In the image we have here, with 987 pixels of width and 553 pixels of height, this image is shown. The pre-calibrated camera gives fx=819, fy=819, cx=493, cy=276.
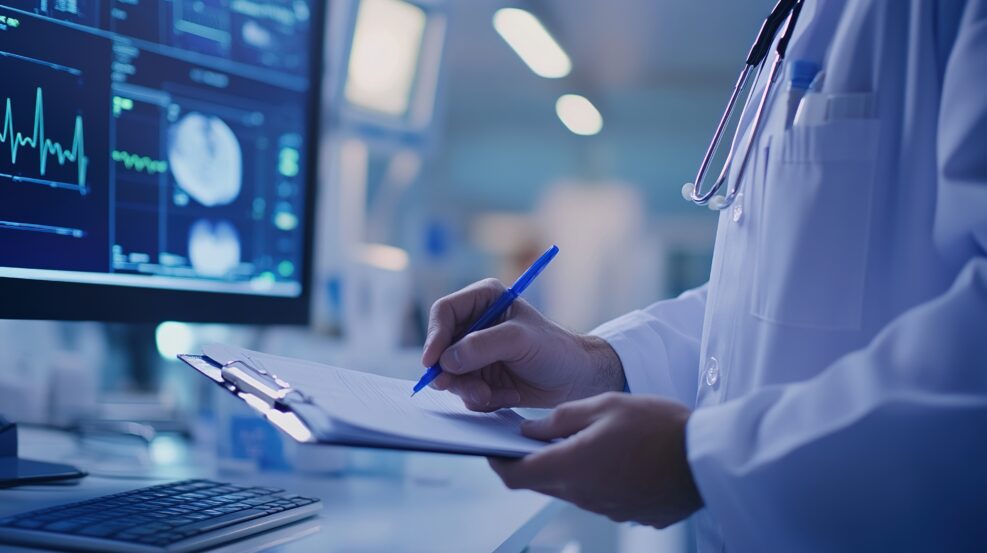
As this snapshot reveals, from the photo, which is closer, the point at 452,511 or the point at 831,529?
the point at 831,529

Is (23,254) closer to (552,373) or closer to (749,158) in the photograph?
(552,373)

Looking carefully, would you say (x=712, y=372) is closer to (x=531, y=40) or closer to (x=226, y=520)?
(x=226, y=520)

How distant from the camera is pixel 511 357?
0.80 meters

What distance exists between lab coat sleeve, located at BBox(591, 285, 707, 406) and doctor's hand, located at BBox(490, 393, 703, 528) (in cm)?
27

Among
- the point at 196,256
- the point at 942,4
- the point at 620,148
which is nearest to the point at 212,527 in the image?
the point at 196,256

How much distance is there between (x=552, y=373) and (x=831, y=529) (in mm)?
336

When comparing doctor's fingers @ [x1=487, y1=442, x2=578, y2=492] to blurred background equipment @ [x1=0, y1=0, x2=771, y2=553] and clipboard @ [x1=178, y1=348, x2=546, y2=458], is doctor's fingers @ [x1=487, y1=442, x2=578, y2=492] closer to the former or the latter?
clipboard @ [x1=178, y1=348, x2=546, y2=458]

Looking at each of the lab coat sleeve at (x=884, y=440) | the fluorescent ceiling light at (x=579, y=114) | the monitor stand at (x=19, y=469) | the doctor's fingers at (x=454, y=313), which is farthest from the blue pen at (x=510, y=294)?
the fluorescent ceiling light at (x=579, y=114)

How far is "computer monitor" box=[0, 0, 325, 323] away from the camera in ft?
2.43

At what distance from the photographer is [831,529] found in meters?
0.57

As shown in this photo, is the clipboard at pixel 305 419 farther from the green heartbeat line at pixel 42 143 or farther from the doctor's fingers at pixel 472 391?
the green heartbeat line at pixel 42 143

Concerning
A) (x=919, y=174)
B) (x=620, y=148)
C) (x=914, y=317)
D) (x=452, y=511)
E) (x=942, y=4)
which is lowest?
(x=452, y=511)

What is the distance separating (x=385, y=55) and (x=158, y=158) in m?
0.82

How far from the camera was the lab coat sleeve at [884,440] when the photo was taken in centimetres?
56
